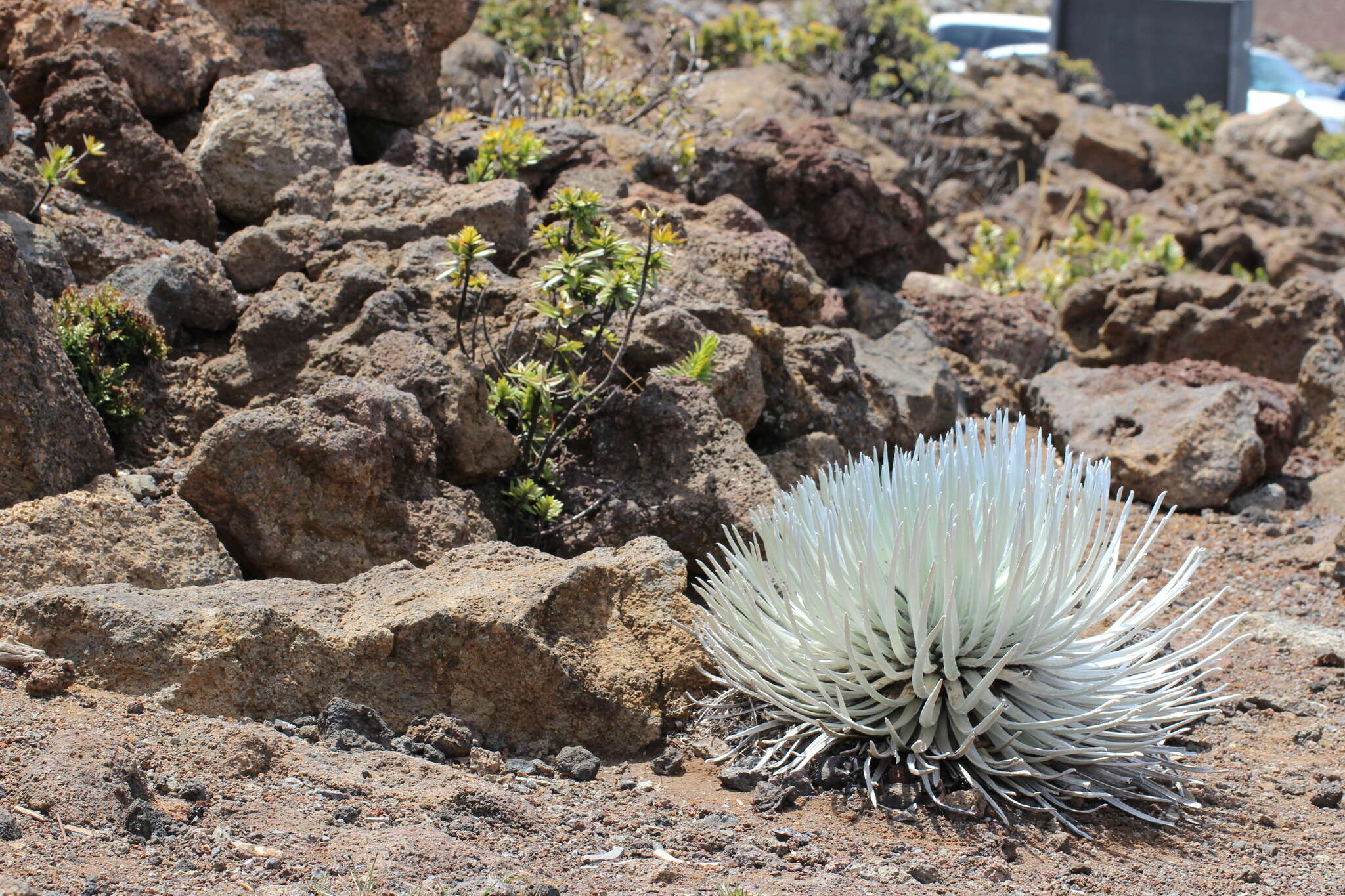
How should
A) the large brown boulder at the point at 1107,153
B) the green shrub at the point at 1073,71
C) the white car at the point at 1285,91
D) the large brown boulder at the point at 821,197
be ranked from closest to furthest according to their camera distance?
the large brown boulder at the point at 821,197 → the large brown boulder at the point at 1107,153 → the green shrub at the point at 1073,71 → the white car at the point at 1285,91

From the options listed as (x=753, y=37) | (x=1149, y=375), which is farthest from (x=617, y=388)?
(x=753, y=37)

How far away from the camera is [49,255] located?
3.50m

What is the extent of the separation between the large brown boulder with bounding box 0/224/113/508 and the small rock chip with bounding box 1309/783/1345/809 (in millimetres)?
2889

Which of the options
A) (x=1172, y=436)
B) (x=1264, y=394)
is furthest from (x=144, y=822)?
(x=1264, y=394)

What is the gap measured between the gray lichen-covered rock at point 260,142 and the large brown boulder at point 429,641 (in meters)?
2.16

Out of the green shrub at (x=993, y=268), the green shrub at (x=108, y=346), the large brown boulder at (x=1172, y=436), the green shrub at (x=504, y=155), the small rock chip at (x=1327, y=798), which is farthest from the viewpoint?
the green shrub at (x=993, y=268)

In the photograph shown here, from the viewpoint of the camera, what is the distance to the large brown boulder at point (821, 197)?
5551mm

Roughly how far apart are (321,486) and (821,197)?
319cm

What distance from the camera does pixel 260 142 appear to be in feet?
14.8

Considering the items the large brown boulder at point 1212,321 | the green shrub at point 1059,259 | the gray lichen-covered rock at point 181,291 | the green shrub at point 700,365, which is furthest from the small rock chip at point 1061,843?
the green shrub at point 1059,259

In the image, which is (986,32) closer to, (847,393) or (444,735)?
(847,393)

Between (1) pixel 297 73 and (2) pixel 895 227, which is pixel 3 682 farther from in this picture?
(2) pixel 895 227

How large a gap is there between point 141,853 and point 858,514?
1455 millimetres

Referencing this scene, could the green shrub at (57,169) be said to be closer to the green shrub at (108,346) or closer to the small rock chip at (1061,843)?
Answer: the green shrub at (108,346)
